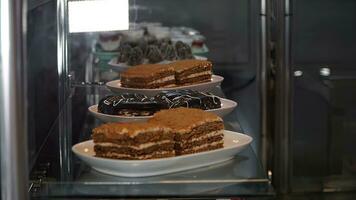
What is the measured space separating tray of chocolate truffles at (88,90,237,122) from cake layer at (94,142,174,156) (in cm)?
15

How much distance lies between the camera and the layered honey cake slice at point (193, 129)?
29.9 inches

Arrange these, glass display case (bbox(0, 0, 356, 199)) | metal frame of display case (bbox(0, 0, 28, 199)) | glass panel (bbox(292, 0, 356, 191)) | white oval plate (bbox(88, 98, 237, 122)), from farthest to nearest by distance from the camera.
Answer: glass panel (bbox(292, 0, 356, 191)), white oval plate (bbox(88, 98, 237, 122)), glass display case (bbox(0, 0, 356, 199)), metal frame of display case (bbox(0, 0, 28, 199))

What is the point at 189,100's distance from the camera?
3.19 ft

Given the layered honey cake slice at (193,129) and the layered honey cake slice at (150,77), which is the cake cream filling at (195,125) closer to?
the layered honey cake slice at (193,129)

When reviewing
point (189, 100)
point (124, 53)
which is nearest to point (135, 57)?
point (124, 53)

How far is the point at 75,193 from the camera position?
66cm

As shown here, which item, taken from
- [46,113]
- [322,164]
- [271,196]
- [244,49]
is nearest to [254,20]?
[244,49]

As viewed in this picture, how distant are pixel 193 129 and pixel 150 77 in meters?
0.39

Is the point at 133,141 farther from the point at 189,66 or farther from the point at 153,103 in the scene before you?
the point at 189,66

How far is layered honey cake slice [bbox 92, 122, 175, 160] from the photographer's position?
0.72 m

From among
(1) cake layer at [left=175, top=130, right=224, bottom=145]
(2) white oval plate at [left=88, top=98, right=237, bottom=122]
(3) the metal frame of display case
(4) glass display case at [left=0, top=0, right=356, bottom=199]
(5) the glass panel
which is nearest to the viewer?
(3) the metal frame of display case

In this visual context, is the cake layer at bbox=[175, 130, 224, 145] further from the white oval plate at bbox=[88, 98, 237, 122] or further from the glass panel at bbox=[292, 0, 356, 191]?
the glass panel at bbox=[292, 0, 356, 191]

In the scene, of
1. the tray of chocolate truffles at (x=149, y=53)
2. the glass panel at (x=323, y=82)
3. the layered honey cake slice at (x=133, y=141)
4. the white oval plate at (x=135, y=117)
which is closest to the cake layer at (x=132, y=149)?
the layered honey cake slice at (x=133, y=141)

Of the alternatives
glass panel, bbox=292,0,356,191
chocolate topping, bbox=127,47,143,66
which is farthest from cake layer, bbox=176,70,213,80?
glass panel, bbox=292,0,356,191
